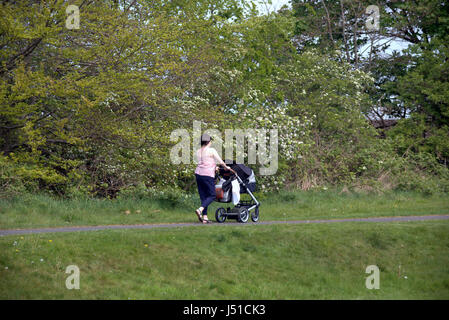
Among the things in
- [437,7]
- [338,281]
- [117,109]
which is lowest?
[338,281]

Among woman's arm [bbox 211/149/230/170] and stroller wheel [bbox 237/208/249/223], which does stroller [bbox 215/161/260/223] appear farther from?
woman's arm [bbox 211/149/230/170]

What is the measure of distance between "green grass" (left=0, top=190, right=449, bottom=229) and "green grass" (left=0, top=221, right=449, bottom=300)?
313 cm

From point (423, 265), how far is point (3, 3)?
1223cm

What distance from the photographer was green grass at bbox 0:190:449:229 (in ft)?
45.3

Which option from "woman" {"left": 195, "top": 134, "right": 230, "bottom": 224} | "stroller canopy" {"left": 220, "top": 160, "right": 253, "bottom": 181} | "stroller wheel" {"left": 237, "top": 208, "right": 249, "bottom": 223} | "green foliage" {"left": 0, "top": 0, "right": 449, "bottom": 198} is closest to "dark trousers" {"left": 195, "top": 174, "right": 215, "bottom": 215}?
"woman" {"left": 195, "top": 134, "right": 230, "bottom": 224}

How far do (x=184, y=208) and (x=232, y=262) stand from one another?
23.2 feet

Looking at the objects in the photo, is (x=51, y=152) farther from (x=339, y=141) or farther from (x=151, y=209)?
(x=339, y=141)

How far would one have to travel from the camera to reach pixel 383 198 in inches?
745

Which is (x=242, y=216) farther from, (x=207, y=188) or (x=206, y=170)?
(x=206, y=170)

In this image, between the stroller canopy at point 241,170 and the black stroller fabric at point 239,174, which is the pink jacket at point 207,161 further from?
the stroller canopy at point 241,170

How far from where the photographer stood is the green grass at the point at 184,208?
13819mm

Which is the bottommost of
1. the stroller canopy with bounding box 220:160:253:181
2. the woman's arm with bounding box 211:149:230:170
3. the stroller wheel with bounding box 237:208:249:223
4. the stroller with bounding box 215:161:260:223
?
the stroller wheel with bounding box 237:208:249:223

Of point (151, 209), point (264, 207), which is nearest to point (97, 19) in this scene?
point (151, 209)

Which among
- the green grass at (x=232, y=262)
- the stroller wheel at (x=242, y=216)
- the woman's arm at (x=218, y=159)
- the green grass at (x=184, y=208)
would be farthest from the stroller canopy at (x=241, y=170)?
the green grass at (x=232, y=262)
